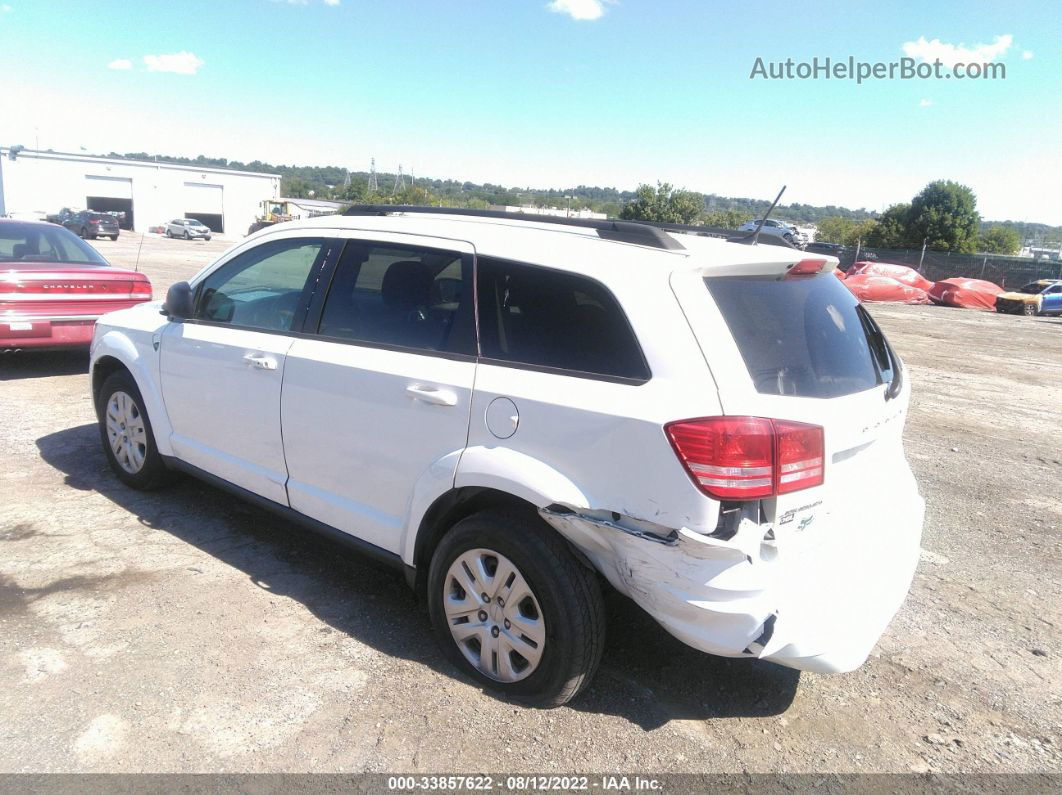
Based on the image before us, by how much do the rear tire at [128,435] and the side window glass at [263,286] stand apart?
896mm

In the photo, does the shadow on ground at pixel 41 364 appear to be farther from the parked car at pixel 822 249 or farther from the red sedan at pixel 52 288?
the parked car at pixel 822 249

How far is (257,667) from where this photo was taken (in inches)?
126

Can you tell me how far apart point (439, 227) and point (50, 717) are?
8.03 feet

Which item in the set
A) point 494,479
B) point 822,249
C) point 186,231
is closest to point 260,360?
point 494,479

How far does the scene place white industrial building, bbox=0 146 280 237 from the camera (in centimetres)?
6456

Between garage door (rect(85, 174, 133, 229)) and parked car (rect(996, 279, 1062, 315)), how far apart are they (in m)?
67.3

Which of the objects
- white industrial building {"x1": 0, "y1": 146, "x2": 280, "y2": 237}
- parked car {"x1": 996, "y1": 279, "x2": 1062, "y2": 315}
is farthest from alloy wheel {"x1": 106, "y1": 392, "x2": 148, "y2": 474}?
white industrial building {"x1": 0, "y1": 146, "x2": 280, "y2": 237}

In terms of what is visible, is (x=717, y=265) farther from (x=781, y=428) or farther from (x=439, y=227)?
(x=439, y=227)

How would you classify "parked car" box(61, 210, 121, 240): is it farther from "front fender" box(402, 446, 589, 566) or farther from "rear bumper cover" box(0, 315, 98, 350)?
"front fender" box(402, 446, 589, 566)

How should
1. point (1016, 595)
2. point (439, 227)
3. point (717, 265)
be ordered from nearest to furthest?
1. point (717, 265)
2. point (439, 227)
3. point (1016, 595)

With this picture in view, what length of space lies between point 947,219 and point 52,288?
59.7 meters

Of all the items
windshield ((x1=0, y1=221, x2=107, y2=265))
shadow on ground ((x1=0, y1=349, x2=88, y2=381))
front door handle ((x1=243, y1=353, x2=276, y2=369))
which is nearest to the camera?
front door handle ((x1=243, y1=353, x2=276, y2=369))

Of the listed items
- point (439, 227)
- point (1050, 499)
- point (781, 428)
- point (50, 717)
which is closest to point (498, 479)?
point (781, 428)

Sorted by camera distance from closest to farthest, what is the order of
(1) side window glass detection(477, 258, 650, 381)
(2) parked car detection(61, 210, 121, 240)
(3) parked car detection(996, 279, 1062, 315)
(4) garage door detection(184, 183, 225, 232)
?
(1) side window glass detection(477, 258, 650, 381), (3) parked car detection(996, 279, 1062, 315), (2) parked car detection(61, 210, 121, 240), (4) garage door detection(184, 183, 225, 232)
